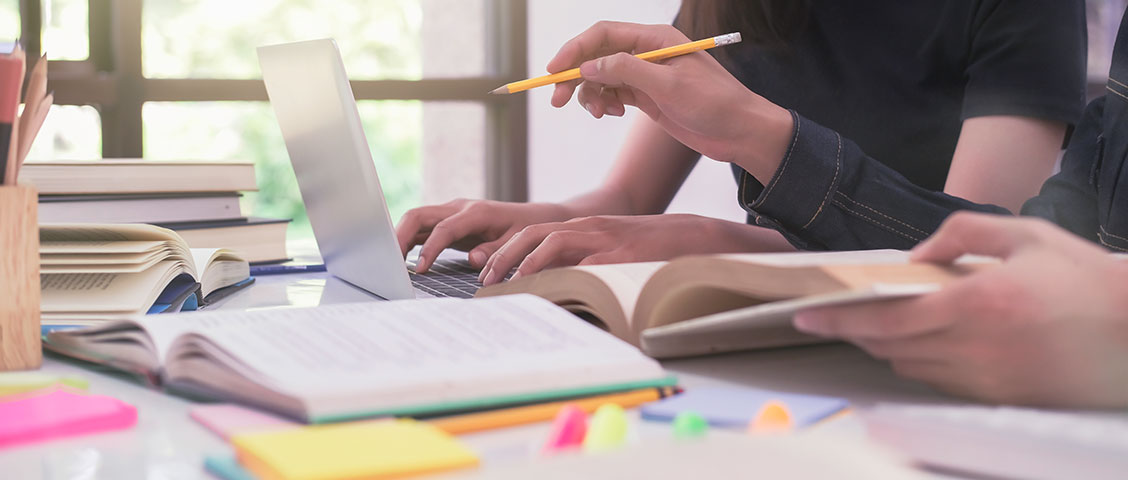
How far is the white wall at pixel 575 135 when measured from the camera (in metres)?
2.60

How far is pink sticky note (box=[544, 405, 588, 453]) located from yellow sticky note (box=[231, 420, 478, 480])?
36 millimetres

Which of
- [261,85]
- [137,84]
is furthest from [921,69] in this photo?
[137,84]

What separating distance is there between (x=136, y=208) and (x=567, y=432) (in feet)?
2.55

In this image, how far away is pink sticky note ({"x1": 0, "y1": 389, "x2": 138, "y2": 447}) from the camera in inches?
14.2

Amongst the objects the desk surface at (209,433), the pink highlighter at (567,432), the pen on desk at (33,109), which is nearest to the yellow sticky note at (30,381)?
the desk surface at (209,433)

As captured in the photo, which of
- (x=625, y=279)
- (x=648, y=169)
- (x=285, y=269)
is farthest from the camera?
A: (x=648, y=169)

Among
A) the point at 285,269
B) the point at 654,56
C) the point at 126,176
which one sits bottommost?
the point at 285,269

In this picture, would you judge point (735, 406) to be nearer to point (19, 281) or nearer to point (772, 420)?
point (772, 420)

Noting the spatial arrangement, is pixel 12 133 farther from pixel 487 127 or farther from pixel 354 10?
pixel 354 10

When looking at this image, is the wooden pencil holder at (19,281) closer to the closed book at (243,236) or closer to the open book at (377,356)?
the open book at (377,356)

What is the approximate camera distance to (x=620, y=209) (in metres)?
1.36

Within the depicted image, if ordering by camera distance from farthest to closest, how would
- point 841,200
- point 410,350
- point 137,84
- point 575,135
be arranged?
1. point 575,135
2. point 137,84
3. point 841,200
4. point 410,350

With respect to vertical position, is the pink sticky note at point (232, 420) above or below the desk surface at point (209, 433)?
above

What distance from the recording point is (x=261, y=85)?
87.1 inches
